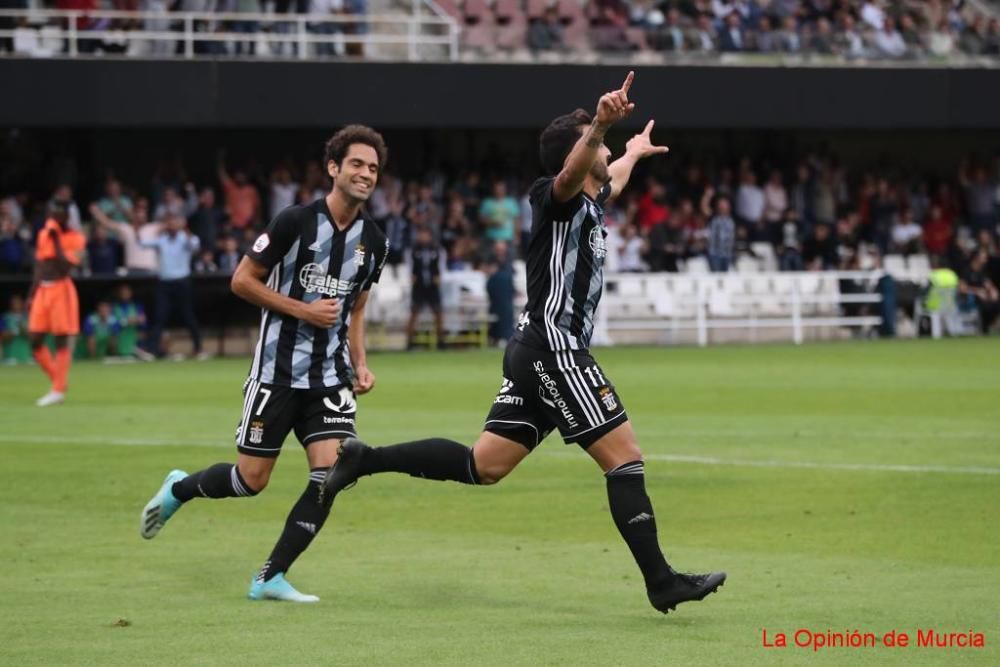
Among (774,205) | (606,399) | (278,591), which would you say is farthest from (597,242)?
(774,205)

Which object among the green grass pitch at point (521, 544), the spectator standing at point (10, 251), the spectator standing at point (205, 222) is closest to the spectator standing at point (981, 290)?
the spectator standing at point (205, 222)

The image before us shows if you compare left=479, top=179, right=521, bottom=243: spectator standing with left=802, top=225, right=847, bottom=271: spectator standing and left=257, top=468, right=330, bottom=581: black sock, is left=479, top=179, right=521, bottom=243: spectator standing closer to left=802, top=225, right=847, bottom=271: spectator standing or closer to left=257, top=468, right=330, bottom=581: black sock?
left=802, top=225, right=847, bottom=271: spectator standing

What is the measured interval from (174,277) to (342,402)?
800 inches

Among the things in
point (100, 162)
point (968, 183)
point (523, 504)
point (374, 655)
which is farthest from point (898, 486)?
point (968, 183)

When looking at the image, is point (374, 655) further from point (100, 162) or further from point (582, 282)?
point (100, 162)

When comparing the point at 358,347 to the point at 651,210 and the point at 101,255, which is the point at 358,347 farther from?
the point at 651,210

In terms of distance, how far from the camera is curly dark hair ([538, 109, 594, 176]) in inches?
316

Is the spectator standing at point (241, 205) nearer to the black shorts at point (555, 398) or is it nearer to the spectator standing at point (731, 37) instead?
the spectator standing at point (731, 37)

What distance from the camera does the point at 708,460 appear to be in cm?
1448

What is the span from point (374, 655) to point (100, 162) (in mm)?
27602

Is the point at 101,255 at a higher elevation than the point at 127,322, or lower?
higher

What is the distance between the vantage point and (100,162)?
33688 millimetres

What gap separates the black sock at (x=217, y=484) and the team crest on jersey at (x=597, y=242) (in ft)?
6.63

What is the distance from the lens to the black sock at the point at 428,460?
841cm
